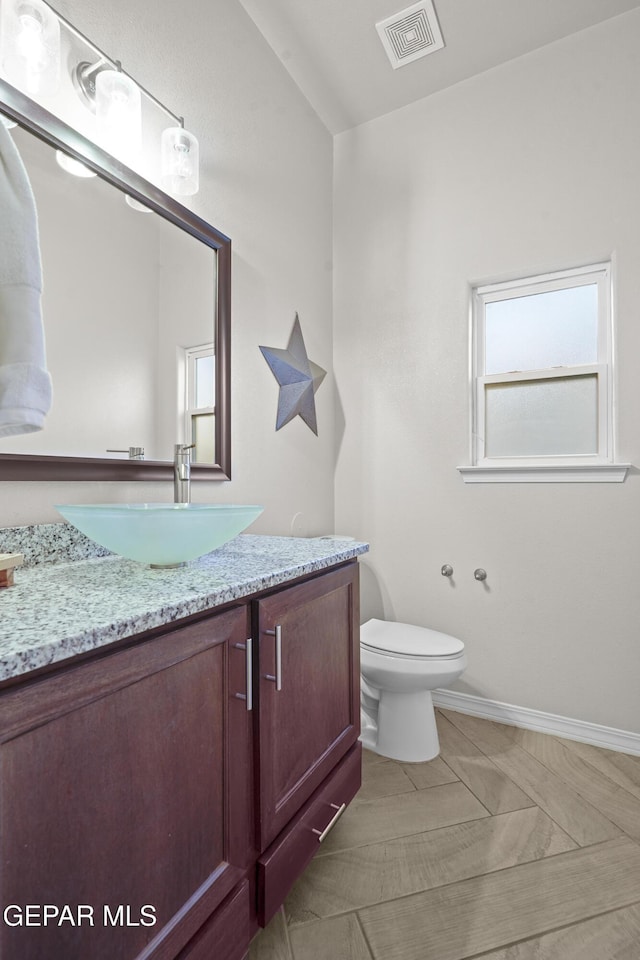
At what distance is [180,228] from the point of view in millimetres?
1506

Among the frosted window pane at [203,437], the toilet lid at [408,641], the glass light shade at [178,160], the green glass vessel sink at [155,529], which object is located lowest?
the toilet lid at [408,641]

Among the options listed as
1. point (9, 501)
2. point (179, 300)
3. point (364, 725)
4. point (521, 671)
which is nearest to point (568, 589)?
point (521, 671)

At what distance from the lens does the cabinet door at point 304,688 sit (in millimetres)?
939

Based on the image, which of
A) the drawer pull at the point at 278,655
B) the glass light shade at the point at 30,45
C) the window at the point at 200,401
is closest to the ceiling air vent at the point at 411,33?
the glass light shade at the point at 30,45

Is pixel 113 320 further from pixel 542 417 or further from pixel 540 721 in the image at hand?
pixel 540 721

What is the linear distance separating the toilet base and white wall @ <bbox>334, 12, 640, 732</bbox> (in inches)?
16.9

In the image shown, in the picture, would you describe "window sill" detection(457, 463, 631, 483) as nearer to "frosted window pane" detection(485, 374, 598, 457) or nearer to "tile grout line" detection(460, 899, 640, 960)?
"frosted window pane" detection(485, 374, 598, 457)

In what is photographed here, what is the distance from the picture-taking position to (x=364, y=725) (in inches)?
76.0

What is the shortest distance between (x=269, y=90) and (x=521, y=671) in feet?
8.91

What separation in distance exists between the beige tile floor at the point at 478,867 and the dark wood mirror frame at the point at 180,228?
3.86ft

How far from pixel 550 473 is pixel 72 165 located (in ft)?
6.31

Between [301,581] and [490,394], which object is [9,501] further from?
[490,394]

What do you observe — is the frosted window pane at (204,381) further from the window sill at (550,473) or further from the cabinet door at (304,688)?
the window sill at (550,473)

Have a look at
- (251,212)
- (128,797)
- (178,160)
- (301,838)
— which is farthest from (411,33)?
(301,838)
